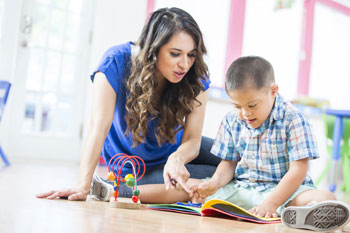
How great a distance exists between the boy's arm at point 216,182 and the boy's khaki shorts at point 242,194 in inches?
1.1

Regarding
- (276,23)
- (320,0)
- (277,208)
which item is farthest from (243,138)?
(320,0)

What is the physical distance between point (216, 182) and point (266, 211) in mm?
250

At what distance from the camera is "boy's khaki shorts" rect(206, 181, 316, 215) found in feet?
4.45

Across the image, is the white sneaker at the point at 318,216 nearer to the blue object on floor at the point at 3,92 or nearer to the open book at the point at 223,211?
the open book at the point at 223,211

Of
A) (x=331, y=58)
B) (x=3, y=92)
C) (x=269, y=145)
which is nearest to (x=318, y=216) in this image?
(x=269, y=145)

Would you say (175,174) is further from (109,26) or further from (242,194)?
(109,26)

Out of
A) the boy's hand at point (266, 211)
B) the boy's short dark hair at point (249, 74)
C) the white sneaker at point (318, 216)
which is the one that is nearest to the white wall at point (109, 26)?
the boy's short dark hair at point (249, 74)

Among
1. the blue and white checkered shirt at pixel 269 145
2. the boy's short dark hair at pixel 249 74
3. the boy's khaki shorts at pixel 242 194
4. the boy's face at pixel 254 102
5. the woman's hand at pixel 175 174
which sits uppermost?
the boy's short dark hair at pixel 249 74

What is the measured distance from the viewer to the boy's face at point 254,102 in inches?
49.8

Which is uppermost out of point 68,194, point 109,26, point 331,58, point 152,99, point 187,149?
point 331,58

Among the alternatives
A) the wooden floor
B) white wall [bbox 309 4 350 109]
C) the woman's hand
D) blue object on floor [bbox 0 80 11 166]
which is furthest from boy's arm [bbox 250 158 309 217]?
white wall [bbox 309 4 350 109]

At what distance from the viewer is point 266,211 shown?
1.21 m

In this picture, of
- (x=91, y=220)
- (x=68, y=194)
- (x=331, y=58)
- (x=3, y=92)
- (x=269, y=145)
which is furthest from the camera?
(x=331, y=58)

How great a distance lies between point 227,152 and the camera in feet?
4.87
